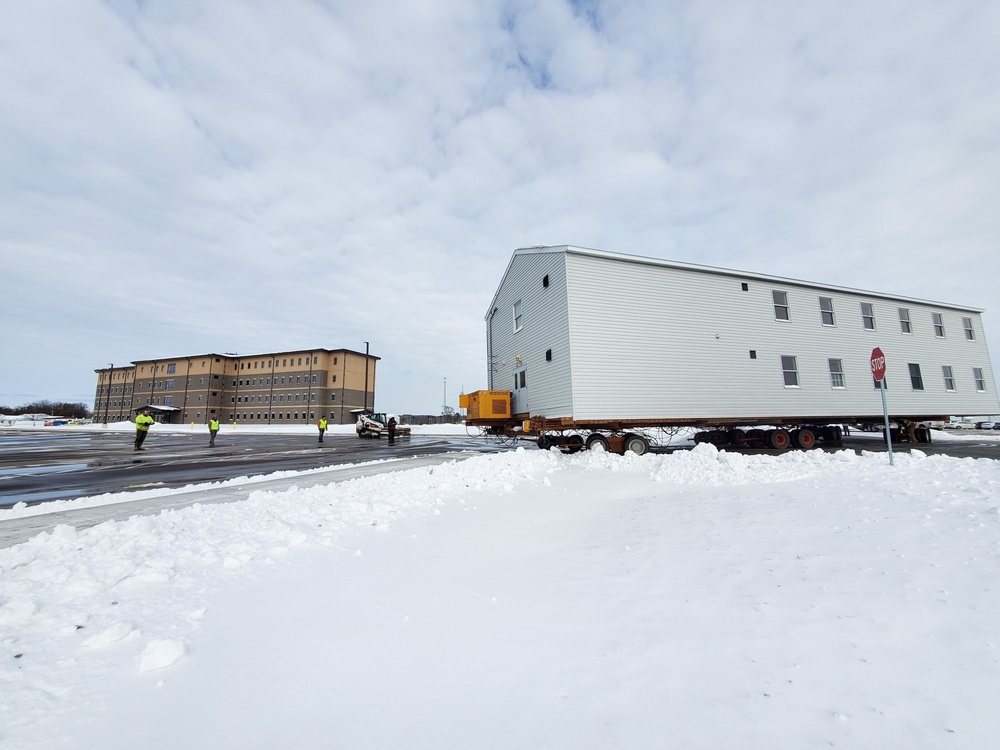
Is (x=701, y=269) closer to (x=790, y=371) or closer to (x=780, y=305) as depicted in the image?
(x=780, y=305)

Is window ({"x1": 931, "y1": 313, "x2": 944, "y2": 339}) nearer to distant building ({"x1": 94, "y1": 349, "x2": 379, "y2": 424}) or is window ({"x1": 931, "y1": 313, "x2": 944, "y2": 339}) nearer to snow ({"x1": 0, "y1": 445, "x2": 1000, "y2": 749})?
snow ({"x1": 0, "y1": 445, "x2": 1000, "y2": 749})

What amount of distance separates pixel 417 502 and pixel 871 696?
229 inches

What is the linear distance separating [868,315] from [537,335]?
15845 mm

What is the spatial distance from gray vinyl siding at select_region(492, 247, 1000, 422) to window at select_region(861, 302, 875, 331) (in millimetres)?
278

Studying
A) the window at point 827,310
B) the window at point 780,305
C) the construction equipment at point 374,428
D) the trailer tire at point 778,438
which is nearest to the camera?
the trailer tire at point 778,438

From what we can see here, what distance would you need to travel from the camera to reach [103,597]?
3.27 meters

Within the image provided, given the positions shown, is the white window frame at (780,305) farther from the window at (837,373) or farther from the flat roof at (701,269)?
the window at (837,373)

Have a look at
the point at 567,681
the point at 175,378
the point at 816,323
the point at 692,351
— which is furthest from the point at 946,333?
the point at 175,378

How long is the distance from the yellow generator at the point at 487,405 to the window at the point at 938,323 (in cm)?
2189

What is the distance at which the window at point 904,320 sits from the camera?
2080 cm

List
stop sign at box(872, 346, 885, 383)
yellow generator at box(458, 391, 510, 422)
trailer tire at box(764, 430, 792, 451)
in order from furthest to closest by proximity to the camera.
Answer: trailer tire at box(764, 430, 792, 451) → yellow generator at box(458, 391, 510, 422) → stop sign at box(872, 346, 885, 383)

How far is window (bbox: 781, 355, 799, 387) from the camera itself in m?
17.8

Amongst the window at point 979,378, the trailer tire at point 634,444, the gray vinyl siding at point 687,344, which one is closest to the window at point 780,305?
the gray vinyl siding at point 687,344

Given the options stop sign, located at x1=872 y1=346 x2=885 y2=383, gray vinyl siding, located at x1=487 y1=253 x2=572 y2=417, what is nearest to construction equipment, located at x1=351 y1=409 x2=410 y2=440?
gray vinyl siding, located at x1=487 y1=253 x2=572 y2=417
